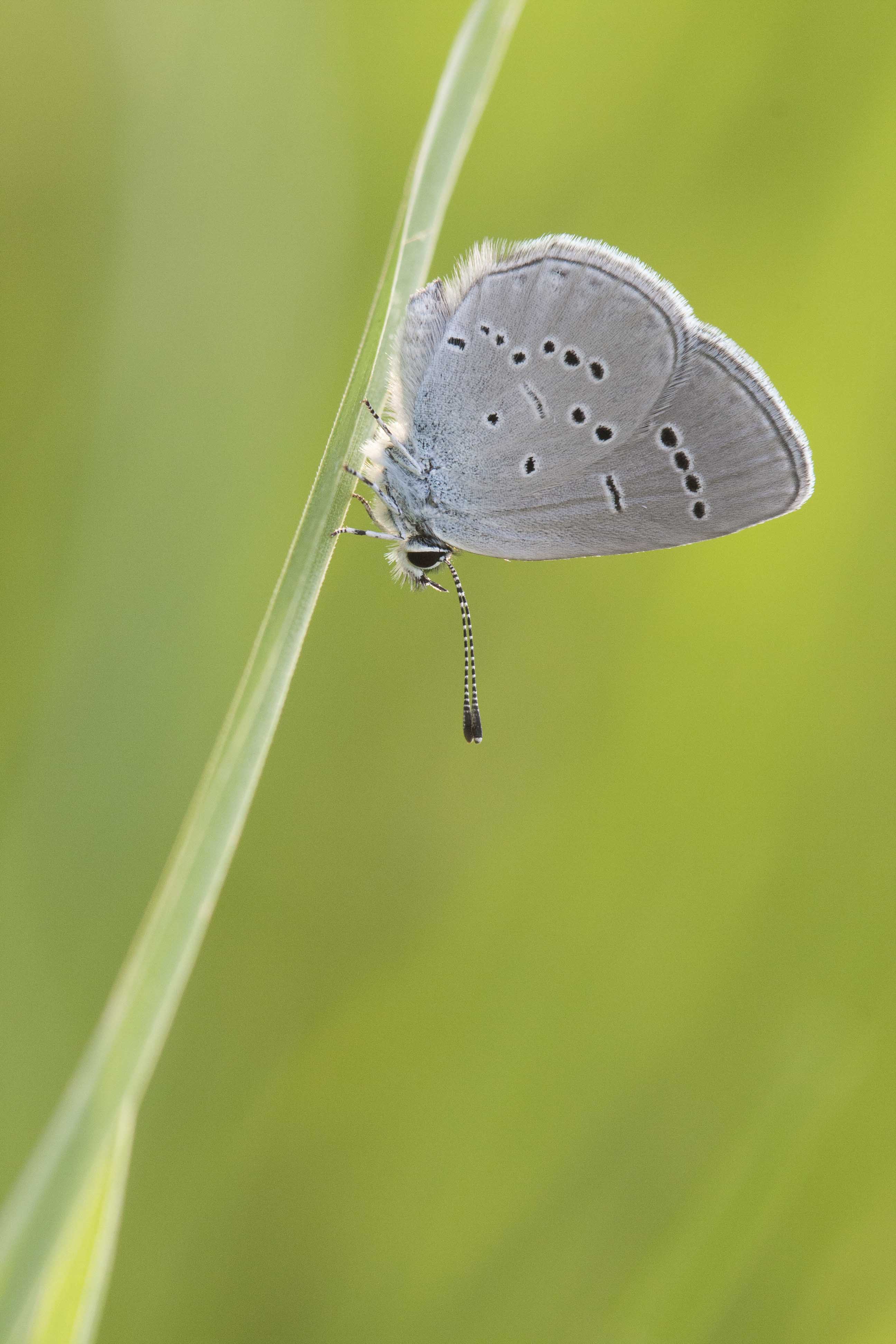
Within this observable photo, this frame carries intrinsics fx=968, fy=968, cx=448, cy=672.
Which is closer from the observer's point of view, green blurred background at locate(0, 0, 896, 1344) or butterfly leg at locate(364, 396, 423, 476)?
green blurred background at locate(0, 0, 896, 1344)

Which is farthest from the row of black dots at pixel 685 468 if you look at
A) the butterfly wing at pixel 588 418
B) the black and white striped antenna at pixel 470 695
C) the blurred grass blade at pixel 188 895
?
the blurred grass blade at pixel 188 895

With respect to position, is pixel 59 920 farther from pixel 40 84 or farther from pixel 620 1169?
pixel 40 84

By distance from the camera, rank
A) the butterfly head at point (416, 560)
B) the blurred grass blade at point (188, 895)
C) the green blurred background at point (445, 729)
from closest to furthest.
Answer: the blurred grass blade at point (188, 895) → the green blurred background at point (445, 729) → the butterfly head at point (416, 560)

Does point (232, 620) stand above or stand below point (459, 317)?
below

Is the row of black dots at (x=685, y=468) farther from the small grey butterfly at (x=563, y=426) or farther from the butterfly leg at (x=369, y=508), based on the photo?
the butterfly leg at (x=369, y=508)

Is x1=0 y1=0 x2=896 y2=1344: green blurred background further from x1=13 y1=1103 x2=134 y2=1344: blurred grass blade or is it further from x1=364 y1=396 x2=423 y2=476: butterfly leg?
x1=13 y1=1103 x2=134 y2=1344: blurred grass blade

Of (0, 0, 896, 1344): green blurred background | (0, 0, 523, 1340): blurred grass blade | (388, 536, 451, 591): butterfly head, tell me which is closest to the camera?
(0, 0, 523, 1340): blurred grass blade

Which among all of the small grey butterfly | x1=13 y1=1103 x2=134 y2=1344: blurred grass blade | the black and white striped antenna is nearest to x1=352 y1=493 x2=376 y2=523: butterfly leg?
the small grey butterfly

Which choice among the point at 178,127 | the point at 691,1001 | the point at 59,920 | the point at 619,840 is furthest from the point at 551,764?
the point at 178,127
